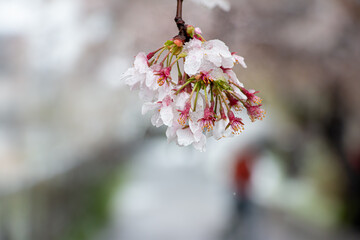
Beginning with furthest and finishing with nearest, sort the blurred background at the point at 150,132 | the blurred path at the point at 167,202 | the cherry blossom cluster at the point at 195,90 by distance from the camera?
the blurred path at the point at 167,202
the blurred background at the point at 150,132
the cherry blossom cluster at the point at 195,90

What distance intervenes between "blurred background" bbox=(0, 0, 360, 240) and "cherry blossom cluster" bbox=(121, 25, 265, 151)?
4.11 feet

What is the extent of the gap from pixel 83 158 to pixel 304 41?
3.06m

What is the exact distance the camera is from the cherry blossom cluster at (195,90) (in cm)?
54

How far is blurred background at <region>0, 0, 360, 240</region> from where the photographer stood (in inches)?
103

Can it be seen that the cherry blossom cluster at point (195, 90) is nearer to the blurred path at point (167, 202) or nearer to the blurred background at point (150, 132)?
the blurred background at point (150, 132)

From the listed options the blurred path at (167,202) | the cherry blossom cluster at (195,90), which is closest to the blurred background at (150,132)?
the blurred path at (167,202)

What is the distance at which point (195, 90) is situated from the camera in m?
0.56

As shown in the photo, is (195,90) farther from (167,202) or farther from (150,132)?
(167,202)

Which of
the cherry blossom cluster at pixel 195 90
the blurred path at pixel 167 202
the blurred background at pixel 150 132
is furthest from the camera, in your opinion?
the blurred path at pixel 167 202

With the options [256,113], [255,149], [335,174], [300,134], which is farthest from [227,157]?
[256,113]

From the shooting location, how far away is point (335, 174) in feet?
14.9

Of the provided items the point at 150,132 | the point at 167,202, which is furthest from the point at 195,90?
the point at 167,202

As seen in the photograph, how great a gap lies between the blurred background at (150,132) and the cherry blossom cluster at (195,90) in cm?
125

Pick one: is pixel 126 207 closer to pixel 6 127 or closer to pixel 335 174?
pixel 6 127
